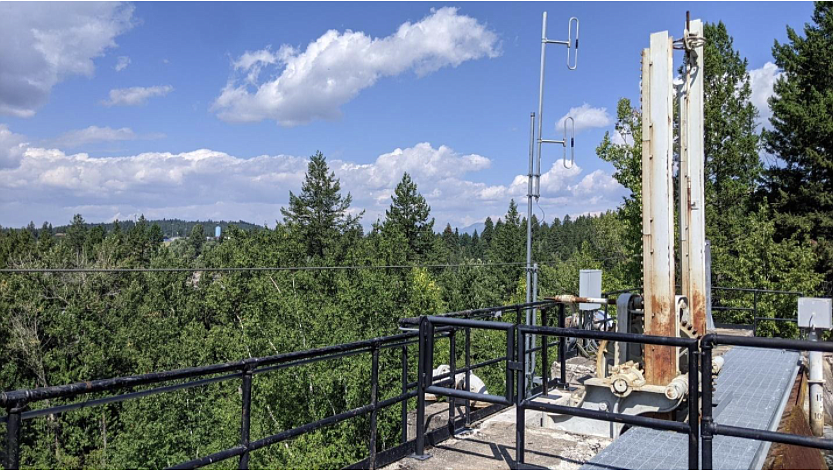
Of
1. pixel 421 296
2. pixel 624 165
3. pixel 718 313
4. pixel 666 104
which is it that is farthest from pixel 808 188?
pixel 666 104

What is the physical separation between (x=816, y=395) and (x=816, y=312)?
1.25 metres

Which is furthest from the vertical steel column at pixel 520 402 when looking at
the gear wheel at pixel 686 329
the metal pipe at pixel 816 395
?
the metal pipe at pixel 816 395

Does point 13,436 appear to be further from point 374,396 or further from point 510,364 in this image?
point 510,364

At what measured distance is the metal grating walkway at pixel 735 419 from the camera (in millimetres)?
4629

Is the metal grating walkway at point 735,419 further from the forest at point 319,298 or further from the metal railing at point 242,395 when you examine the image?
the forest at point 319,298

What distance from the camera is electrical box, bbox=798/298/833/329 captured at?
31.0 ft

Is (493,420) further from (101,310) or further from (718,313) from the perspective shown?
(101,310)

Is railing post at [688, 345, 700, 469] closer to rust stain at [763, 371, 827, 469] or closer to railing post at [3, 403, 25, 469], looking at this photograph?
rust stain at [763, 371, 827, 469]

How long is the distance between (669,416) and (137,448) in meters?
31.6

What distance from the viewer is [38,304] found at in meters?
34.7

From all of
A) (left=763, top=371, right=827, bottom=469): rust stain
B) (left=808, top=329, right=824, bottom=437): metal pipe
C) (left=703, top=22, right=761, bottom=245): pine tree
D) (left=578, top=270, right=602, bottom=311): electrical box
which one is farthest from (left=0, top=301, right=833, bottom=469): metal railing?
(left=703, top=22, right=761, bottom=245): pine tree

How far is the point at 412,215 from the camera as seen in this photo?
51.8 meters

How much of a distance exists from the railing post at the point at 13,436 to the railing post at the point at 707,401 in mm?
3011

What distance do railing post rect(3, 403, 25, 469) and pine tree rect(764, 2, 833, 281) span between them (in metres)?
29.1
